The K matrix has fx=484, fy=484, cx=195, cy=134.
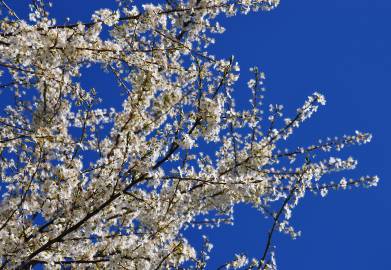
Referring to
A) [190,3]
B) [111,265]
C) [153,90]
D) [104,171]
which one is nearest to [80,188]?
[104,171]

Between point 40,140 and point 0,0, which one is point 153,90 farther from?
point 0,0

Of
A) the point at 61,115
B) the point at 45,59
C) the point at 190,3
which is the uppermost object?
the point at 190,3

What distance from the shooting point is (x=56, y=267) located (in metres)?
6.95

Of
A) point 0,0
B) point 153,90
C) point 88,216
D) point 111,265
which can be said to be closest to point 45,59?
point 0,0

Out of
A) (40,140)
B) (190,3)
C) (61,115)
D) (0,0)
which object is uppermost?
(190,3)

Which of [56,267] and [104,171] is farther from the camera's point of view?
[56,267]

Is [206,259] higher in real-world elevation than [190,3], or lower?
lower

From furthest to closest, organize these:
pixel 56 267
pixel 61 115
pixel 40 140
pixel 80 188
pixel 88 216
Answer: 1. pixel 61 115
2. pixel 56 267
3. pixel 80 188
4. pixel 88 216
5. pixel 40 140

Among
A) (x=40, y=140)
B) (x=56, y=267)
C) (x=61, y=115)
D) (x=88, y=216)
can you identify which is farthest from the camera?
(x=61, y=115)

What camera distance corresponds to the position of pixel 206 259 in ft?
23.5

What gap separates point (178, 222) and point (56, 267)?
206 cm

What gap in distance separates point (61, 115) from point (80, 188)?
2.11 meters

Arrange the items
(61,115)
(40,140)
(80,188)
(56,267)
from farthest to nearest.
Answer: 1. (61,115)
2. (56,267)
3. (80,188)
4. (40,140)

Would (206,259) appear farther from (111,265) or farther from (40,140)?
(40,140)
